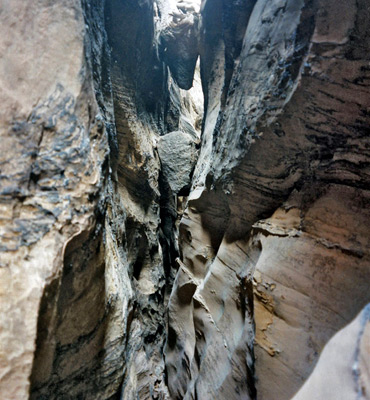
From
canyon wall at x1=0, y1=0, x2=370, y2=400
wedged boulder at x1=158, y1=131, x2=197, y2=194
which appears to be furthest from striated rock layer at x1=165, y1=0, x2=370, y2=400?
wedged boulder at x1=158, y1=131, x2=197, y2=194

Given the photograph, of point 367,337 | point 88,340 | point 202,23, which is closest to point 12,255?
point 88,340

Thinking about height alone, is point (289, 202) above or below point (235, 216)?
above

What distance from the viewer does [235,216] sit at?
236cm

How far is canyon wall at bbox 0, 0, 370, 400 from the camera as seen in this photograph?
1.27m

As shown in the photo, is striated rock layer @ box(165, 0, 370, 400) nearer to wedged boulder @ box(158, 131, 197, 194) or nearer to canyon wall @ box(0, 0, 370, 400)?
canyon wall @ box(0, 0, 370, 400)

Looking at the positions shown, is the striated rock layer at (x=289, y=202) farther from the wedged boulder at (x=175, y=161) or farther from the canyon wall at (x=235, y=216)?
the wedged boulder at (x=175, y=161)

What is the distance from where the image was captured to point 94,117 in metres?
1.61

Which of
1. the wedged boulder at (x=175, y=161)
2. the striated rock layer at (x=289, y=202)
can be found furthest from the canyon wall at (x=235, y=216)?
the wedged boulder at (x=175, y=161)

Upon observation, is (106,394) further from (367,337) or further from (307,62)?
(307,62)

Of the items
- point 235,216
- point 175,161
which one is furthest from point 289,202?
point 175,161

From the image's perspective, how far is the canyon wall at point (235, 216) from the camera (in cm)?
127

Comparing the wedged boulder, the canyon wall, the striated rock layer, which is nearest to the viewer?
the canyon wall

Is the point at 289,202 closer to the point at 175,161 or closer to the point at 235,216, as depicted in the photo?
the point at 235,216

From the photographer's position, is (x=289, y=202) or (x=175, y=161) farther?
(x=175, y=161)
